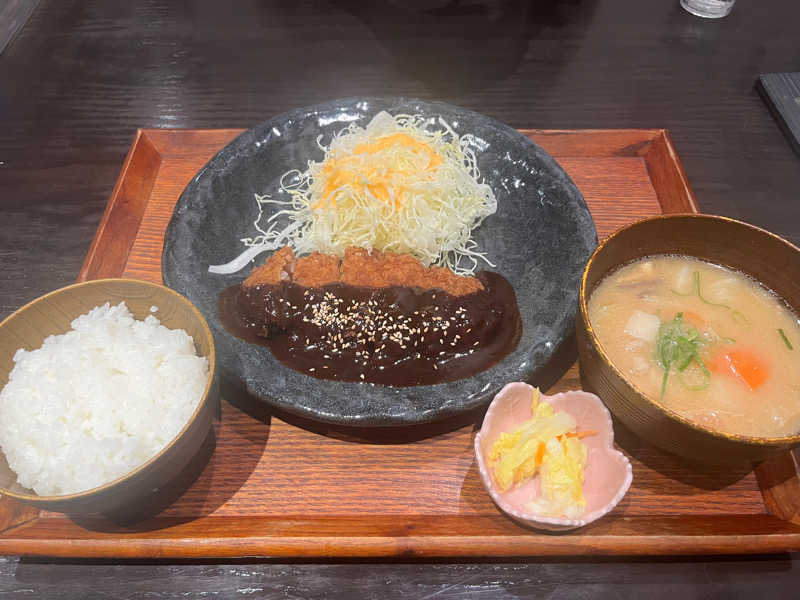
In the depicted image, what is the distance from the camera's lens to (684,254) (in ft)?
6.94

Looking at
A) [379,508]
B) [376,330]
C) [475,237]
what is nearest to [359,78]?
[475,237]

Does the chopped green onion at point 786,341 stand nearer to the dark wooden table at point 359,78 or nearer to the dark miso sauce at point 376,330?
the dark miso sauce at point 376,330

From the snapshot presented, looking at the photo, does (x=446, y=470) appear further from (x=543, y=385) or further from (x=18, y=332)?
(x=18, y=332)

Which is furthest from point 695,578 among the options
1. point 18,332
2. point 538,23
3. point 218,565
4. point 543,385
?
point 538,23

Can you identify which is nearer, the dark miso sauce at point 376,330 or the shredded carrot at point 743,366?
the shredded carrot at point 743,366

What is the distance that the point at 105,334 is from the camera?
1.91 meters

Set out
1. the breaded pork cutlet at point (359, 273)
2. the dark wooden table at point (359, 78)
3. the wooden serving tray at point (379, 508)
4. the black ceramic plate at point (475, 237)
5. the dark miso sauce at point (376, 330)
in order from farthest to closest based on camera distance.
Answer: the dark wooden table at point (359, 78)
the breaded pork cutlet at point (359, 273)
the dark miso sauce at point (376, 330)
the black ceramic plate at point (475, 237)
the wooden serving tray at point (379, 508)

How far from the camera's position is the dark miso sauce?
7.06ft

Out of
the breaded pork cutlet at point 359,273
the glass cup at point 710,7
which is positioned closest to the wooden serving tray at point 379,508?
the breaded pork cutlet at point 359,273

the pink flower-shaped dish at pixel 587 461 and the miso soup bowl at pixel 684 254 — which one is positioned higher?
the miso soup bowl at pixel 684 254

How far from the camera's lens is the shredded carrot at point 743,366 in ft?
5.93

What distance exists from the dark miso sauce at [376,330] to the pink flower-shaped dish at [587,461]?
11.8 inches

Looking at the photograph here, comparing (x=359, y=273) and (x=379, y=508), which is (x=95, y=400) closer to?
(x=379, y=508)

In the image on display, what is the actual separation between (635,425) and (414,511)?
828 millimetres
